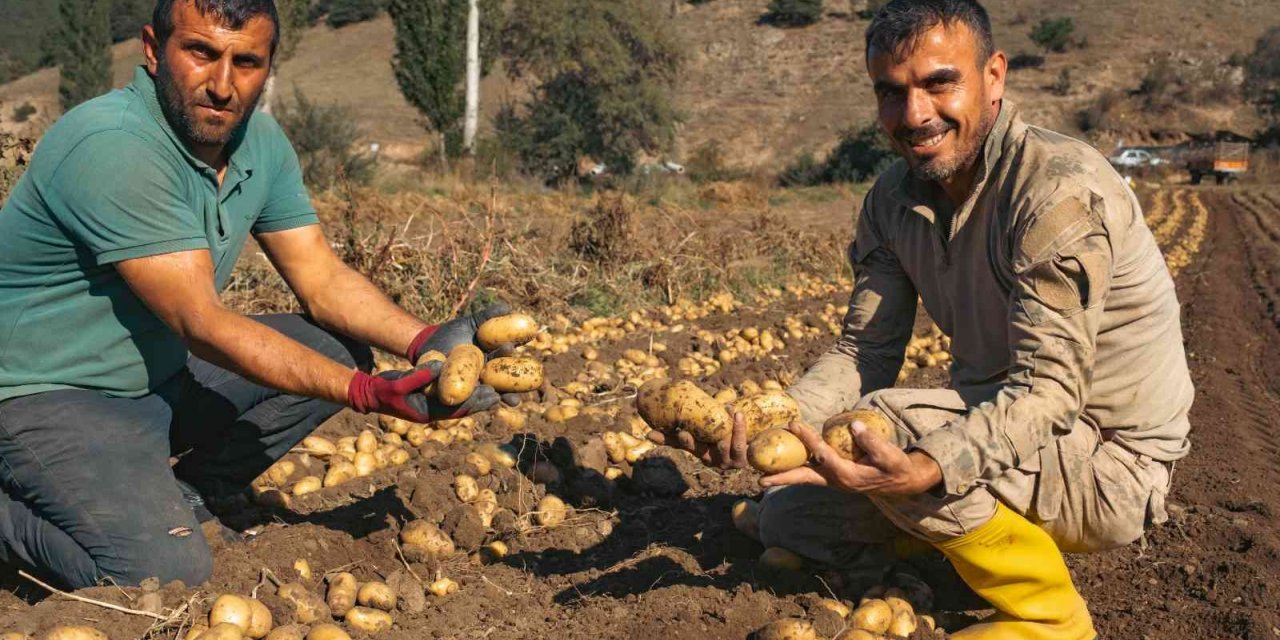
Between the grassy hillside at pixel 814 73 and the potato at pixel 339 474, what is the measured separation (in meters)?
29.5

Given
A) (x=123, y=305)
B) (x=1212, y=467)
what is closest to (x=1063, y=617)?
(x=1212, y=467)

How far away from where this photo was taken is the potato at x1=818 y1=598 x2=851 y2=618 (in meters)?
2.66

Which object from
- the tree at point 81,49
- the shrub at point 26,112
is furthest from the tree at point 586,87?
the tree at point 81,49

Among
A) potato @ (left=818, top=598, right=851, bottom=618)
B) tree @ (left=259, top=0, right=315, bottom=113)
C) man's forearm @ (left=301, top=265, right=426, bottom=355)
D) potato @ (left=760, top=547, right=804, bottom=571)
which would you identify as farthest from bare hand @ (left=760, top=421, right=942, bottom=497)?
tree @ (left=259, top=0, right=315, bottom=113)

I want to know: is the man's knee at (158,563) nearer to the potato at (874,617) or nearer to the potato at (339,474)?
the potato at (339,474)

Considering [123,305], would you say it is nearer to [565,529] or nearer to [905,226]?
[565,529]

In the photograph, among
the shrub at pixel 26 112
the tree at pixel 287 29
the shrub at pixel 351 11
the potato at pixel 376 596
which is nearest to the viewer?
the potato at pixel 376 596

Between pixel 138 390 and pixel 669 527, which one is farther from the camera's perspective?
pixel 669 527

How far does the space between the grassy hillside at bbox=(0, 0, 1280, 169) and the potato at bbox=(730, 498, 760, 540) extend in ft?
99.2

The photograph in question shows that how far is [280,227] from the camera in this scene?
3.26m

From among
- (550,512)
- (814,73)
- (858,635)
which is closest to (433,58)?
(550,512)

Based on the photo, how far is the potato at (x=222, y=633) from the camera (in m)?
2.25

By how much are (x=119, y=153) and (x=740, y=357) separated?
12.1 feet

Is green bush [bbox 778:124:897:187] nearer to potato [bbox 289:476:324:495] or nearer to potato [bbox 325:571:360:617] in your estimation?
potato [bbox 289:476:324:495]
